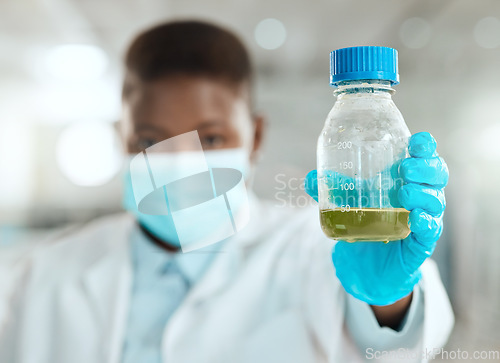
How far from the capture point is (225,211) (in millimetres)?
739

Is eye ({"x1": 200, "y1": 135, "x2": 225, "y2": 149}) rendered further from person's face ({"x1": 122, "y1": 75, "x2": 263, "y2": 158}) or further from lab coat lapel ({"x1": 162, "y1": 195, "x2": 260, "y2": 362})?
lab coat lapel ({"x1": 162, "y1": 195, "x2": 260, "y2": 362})

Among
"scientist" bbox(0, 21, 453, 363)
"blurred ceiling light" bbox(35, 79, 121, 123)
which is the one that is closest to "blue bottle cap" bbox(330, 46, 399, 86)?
"scientist" bbox(0, 21, 453, 363)

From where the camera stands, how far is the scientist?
0.66 meters

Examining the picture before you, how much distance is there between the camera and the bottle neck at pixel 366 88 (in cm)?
48

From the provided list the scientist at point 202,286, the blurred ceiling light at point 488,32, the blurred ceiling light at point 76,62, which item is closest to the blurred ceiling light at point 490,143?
the blurred ceiling light at point 488,32

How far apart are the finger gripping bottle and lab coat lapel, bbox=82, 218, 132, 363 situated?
462 mm

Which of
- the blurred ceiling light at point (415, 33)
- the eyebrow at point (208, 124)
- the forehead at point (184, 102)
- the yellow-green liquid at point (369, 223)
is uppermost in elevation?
the blurred ceiling light at point (415, 33)

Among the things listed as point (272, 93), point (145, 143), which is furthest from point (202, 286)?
point (272, 93)

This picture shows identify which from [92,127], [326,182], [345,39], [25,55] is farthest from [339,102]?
[25,55]

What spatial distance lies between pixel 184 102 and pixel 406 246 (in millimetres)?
490

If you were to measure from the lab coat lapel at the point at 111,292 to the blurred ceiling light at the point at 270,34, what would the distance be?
2.35 ft

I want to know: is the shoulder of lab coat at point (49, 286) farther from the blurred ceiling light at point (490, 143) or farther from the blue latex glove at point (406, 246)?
the blurred ceiling light at point (490, 143)

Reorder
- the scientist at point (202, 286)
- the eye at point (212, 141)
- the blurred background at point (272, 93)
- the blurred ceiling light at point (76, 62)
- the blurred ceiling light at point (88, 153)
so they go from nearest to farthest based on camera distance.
A: the scientist at point (202, 286) → the eye at point (212, 141) → the blurred background at point (272, 93) → the blurred ceiling light at point (88, 153) → the blurred ceiling light at point (76, 62)

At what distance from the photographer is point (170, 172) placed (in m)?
0.77
